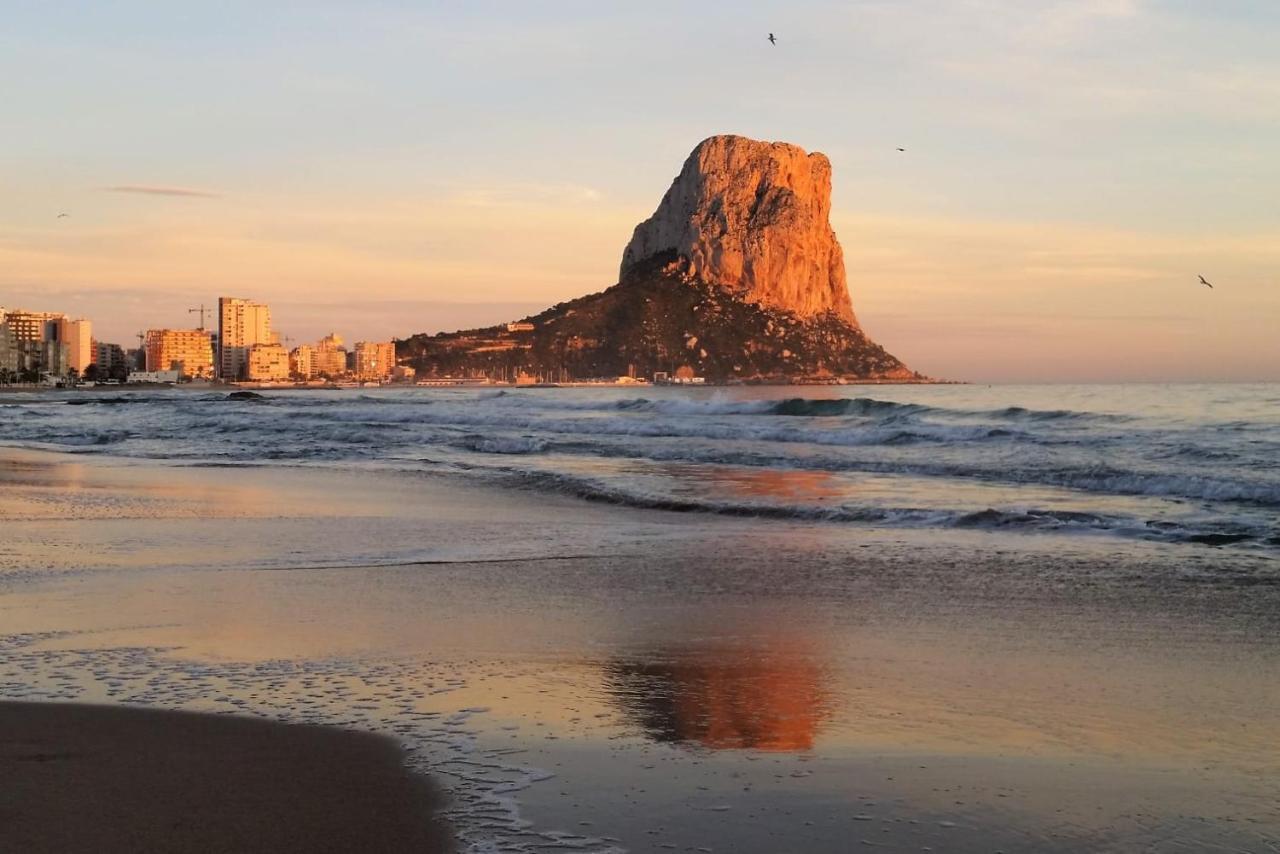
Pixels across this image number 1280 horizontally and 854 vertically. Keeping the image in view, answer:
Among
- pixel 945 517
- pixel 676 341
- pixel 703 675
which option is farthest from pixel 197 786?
pixel 676 341

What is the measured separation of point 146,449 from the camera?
27375 mm

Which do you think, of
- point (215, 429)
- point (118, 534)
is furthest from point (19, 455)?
point (118, 534)

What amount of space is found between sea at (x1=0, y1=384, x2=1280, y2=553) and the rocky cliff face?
467 ft

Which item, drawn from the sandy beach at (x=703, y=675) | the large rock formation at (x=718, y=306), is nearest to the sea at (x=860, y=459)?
the sandy beach at (x=703, y=675)

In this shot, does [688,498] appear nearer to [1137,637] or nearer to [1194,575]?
[1194,575]

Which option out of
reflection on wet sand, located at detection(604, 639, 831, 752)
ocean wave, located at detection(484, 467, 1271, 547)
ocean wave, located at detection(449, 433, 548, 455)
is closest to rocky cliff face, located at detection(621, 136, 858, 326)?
ocean wave, located at detection(449, 433, 548, 455)

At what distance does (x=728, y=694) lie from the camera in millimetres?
5605

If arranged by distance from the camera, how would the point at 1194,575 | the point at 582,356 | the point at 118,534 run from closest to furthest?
the point at 1194,575
the point at 118,534
the point at 582,356

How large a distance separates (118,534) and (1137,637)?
29.1ft

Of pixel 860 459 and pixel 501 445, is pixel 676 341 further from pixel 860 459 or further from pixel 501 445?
pixel 860 459

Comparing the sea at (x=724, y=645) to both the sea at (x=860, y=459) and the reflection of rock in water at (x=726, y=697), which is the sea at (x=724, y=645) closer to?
the reflection of rock in water at (x=726, y=697)

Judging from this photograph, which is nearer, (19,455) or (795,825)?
(795,825)

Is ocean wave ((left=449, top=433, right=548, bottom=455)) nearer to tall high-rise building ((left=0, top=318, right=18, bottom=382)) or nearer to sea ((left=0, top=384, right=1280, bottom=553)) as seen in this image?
sea ((left=0, top=384, right=1280, bottom=553))

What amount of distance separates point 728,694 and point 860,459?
57.3 feet
